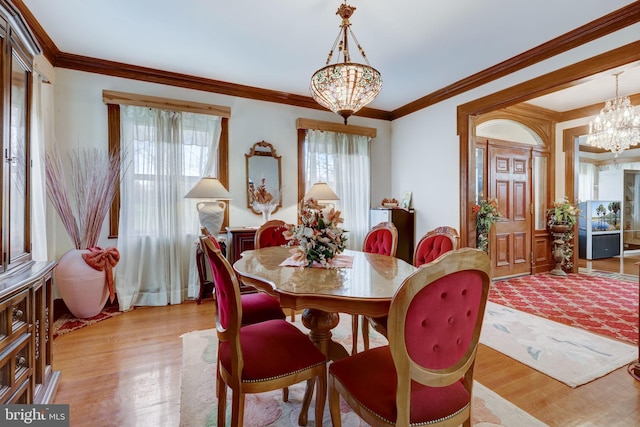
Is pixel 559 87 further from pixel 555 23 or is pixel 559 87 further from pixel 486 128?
pixel 486 128

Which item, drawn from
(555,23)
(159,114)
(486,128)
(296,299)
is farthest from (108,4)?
(486,128)

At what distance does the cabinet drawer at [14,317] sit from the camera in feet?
4.62

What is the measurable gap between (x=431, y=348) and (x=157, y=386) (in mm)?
1837

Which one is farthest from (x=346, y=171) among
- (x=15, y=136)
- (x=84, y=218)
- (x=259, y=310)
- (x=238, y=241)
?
(x=15, y=136)

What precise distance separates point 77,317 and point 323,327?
2.86m

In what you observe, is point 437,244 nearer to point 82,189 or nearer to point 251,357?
point 251,357

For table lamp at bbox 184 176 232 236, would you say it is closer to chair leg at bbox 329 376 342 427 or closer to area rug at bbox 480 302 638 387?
chair leg at bbox 329 376 342 427

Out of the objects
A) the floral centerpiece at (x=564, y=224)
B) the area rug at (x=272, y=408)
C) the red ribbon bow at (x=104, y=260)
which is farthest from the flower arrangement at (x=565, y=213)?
the red ribbon bow at (x=104, y=260)

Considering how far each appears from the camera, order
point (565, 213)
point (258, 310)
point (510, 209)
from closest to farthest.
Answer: point (258, 310), point (510, 209), point (565, 213)

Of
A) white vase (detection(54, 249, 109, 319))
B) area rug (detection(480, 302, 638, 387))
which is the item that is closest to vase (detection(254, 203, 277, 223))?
white vase (detection(54, 249, 109, 319))

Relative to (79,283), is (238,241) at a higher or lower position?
higher

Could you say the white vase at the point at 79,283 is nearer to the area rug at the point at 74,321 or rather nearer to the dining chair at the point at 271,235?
the area rug at the point at 74,321

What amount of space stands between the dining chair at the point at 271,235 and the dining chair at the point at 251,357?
152 cm

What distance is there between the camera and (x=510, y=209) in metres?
5.02
